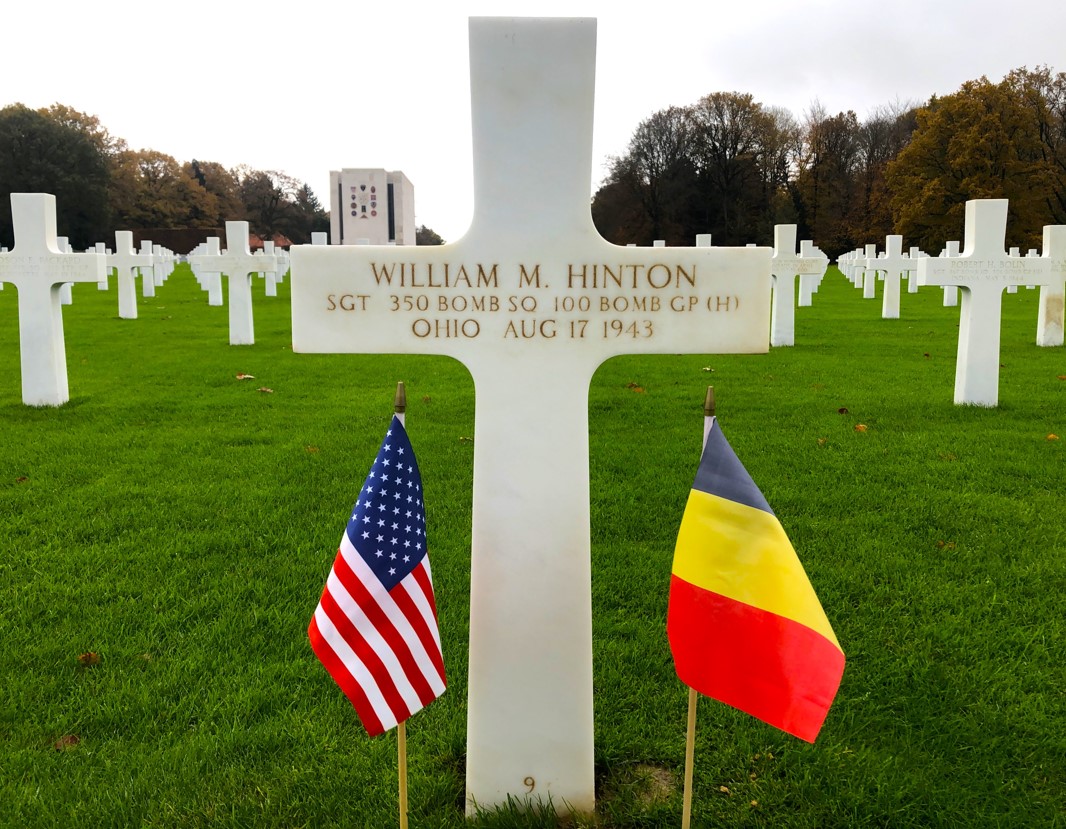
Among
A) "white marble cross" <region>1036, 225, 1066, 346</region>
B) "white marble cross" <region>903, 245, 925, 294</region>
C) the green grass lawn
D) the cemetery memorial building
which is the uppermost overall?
the cemetery memorial building

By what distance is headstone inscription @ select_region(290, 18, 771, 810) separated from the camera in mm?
2420

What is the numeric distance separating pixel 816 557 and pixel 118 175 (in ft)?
224

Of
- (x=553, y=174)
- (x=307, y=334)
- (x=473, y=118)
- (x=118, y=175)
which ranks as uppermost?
(x=118, y=175)

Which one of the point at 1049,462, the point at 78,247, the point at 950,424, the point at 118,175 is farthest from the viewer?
the point at 118,175

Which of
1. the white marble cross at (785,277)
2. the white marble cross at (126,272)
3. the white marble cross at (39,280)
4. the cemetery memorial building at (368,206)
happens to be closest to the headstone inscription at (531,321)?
the white marble cross at (39,280)

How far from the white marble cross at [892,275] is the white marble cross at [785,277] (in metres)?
5.18

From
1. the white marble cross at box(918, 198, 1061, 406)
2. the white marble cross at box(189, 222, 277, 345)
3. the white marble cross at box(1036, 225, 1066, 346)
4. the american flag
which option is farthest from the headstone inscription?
the white marble cross at box(189, 222, 277, 345)

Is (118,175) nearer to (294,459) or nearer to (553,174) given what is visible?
(294,459)

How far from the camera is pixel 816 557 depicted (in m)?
4.52

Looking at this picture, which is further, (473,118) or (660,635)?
(660,635)

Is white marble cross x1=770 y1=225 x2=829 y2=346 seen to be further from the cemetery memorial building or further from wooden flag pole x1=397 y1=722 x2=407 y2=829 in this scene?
the cemetery memorial building

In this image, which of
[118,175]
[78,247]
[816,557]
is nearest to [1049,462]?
[816,557]

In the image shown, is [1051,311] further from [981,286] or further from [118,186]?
[118,186]

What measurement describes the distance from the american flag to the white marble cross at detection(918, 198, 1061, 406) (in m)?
7.27
